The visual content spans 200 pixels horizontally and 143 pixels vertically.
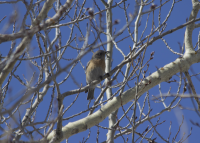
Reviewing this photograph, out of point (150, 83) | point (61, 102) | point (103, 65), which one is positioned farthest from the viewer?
point (103, 65)

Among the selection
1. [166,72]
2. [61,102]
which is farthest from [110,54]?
[61,102]

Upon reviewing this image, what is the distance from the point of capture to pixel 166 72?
13.4 ft

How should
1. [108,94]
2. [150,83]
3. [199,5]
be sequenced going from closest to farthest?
[150,83]
[199,5]
[108,94]

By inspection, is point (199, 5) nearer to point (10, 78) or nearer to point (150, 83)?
point (150, 83)

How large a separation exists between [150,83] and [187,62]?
752 mm

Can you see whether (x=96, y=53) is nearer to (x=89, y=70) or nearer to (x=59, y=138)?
(x=89, y=70)

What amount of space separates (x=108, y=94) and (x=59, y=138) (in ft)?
8.47

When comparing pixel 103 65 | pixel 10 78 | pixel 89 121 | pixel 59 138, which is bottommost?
pixel 59 138

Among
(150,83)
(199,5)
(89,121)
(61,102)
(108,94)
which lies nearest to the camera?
(61,102)

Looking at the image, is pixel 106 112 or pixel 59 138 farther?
pixel 106 112

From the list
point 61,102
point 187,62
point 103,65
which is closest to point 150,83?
point 187,62

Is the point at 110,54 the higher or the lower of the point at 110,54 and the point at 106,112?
the higher

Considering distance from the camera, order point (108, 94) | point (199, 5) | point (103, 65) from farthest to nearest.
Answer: point (103, 65) < point (108, 94) < point (199, 5)

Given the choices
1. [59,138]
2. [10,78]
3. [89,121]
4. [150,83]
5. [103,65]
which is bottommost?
[59,138]
